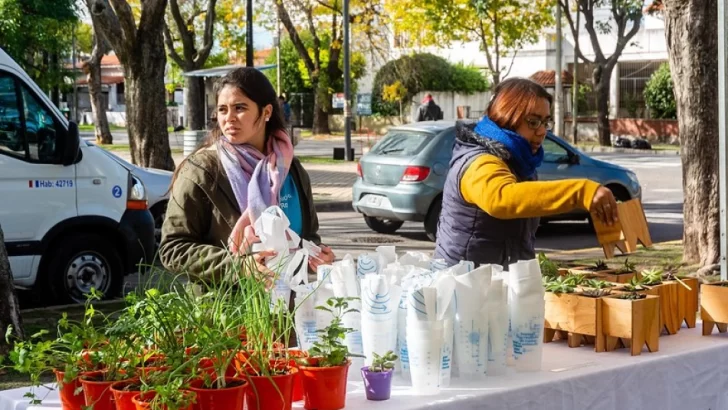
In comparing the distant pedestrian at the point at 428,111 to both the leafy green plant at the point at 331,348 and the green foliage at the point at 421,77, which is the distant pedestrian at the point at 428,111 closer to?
the green foliage at the point at 421,77

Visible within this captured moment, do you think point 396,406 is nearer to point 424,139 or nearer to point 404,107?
point 424,139

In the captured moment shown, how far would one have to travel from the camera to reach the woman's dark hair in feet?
13.8

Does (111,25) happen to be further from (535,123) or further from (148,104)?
(535,123)

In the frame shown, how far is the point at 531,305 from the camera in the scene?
12.0 ft

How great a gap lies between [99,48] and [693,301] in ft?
120

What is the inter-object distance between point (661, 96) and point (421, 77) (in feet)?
46.0

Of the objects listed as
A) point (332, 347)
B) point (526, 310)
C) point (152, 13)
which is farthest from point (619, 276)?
point (152, 13)

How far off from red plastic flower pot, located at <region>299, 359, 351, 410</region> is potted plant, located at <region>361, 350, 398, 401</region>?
0.11 metres

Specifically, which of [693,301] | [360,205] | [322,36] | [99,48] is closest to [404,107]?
[322,36]

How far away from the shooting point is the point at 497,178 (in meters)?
4.05

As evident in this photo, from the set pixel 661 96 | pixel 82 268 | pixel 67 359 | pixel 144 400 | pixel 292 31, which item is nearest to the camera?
pixel 144 400

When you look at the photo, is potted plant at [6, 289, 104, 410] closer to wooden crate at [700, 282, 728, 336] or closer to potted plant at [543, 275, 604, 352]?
potted plant at [543, 275, 604, 352]

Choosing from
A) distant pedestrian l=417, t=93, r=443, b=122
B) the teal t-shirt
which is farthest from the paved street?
distant pedestrian l=417, t=93, r=443, b=122

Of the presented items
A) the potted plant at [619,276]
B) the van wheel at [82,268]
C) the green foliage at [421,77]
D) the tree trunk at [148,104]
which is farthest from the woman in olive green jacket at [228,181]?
the green foliage at [421,77]
